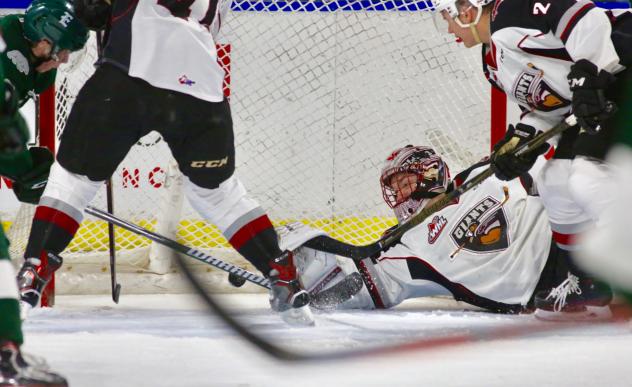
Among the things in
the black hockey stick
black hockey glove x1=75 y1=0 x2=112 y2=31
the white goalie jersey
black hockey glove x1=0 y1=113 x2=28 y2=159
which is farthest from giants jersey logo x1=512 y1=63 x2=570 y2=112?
black hockey glove x1=0 y1=113 x2=28 y2=159

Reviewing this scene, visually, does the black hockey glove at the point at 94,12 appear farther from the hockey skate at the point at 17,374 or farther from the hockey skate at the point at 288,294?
the hockey skate at the point at 17,374

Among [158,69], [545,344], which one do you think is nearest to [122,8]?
[158,69]

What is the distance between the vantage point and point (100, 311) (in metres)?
3.06

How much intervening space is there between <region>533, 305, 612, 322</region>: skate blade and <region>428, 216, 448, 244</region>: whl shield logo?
46 cm

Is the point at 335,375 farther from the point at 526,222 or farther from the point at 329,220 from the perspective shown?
the point at 329,220

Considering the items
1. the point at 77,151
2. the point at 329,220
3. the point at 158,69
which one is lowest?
the point at 329,220

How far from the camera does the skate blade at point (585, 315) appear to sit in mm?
2799

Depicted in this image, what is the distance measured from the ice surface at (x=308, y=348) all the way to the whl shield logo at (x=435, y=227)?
0.24 m

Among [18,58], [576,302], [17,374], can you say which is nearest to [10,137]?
[17,374]

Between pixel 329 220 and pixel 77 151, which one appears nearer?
pixel 77 151

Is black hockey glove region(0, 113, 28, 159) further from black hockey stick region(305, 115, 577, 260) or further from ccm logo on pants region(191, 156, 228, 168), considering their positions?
black hockey stick region(305, 115, 577, 260)

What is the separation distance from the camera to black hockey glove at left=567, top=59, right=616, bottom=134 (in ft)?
8.30

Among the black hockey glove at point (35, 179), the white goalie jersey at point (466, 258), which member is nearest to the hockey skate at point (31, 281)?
the black hockey glove at point (35, 179)

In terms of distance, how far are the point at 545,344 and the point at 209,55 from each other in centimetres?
118
